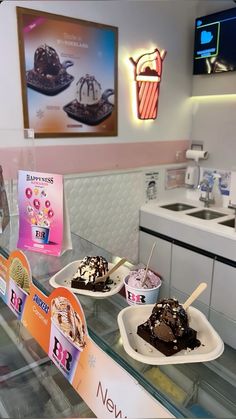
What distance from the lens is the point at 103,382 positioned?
2.73 ft

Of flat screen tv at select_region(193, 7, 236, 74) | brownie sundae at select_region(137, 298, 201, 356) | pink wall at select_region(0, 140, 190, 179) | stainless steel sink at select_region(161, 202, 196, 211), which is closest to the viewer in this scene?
brownie sundae at select_region(137, 298, 201, 356)

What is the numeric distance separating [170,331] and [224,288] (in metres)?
1.78

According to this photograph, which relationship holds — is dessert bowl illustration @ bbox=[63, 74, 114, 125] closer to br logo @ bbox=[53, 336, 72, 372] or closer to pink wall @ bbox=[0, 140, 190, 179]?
pink wall @ bbox=[0, 140, 190, 179]

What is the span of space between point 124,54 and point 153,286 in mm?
2257

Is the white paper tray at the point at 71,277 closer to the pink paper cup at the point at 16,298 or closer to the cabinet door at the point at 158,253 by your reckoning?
the pink paper cup at the point at 16,298

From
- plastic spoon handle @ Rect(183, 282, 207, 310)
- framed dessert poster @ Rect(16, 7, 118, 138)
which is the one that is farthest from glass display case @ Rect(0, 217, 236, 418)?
framed dessert poster @ Rect(16, 7, 118, 138)

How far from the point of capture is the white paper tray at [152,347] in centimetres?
82

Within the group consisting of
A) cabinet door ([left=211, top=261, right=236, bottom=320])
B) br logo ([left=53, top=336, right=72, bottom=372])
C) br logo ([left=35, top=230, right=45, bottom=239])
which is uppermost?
br logo ([left=35, top=230, right=45, bottom=239])

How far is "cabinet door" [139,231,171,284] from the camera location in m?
2.93

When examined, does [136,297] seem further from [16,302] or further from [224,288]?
[224,288]

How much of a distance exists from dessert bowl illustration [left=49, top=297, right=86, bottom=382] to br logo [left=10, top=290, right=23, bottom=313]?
0.25 meters

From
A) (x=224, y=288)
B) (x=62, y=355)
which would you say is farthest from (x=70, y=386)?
(x=224, y=288)

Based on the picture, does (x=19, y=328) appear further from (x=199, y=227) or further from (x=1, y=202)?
(x=199, y=227)

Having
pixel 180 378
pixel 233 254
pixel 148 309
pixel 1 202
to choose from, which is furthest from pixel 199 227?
pixel 180 378
